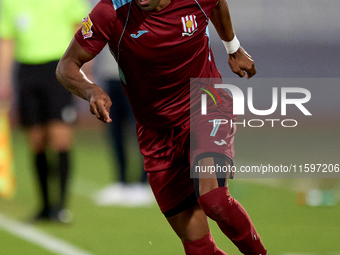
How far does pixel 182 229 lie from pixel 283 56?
9559mm

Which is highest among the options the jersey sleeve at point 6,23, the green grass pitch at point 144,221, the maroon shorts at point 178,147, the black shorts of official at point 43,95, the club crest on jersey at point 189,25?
the club crest on jersey at point 189,25

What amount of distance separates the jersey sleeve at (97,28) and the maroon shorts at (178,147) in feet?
1.95

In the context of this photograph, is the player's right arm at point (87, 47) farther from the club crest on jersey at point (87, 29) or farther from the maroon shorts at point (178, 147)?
the maroon shorts at point (178, 147)

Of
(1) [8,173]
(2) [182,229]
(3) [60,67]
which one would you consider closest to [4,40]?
(1) [8,173]

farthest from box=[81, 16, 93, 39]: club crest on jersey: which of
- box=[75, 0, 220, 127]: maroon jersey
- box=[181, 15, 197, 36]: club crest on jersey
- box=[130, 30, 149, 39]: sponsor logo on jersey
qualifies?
box=[181, 15, 197, 36]: club crest on jersey

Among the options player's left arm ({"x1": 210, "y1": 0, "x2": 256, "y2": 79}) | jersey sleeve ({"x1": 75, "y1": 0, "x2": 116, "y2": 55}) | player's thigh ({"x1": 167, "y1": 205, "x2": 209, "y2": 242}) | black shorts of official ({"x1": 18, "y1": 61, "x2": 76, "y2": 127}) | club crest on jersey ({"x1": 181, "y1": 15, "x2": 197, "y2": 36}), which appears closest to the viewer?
jersey sleeve ({"x1": 75, "y1": 0, "x2": 116, "y2": 55})

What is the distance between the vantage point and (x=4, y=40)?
5500 millimetres

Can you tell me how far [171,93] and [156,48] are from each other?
29 centimetres

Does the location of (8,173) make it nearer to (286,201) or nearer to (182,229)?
(286,201)

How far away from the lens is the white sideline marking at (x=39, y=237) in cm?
437

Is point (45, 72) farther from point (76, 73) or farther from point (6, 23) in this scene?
point (76, 73)

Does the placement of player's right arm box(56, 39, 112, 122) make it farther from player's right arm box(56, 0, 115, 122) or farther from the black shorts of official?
the black shorts of official

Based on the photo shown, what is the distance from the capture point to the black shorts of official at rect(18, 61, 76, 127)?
17.5 ft

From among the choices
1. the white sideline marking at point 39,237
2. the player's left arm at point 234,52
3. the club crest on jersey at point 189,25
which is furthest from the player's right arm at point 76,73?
the white sideline marking at point 39,237
